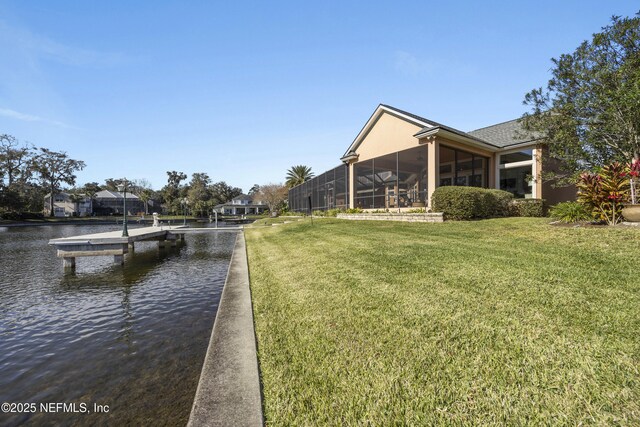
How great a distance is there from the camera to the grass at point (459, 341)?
7.41 ft

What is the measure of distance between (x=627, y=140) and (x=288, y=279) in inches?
535

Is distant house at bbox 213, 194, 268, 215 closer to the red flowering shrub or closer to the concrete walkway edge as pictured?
the red flowering shrub

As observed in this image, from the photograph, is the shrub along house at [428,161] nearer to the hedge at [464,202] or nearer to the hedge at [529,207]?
the hedge at [529,207]

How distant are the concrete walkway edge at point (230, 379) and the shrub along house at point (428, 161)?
1324 cm

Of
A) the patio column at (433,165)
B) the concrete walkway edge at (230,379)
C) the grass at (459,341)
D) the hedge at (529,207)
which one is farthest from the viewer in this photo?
the patio column at (433,165)

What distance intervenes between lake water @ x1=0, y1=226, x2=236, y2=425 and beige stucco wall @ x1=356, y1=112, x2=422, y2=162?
13055 millimetres

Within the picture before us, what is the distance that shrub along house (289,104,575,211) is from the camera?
615 inches

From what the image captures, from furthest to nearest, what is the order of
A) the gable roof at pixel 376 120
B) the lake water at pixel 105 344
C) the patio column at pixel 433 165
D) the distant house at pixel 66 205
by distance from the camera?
the distant house at pixel 66 205
the gable roof at pixel 376 120
the patio column at pixel 433 165
the lake water at pixel 105 344

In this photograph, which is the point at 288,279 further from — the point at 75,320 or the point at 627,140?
the point at 627,140

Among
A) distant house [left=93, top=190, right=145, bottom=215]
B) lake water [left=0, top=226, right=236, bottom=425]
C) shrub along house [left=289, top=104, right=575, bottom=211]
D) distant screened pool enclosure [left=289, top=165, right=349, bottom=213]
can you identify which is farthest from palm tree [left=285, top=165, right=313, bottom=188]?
distant house [left=93, top=190, right=145, bottom=215]

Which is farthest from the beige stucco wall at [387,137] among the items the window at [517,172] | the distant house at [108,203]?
the distant house at [108,203]

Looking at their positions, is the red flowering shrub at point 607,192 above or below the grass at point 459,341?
above

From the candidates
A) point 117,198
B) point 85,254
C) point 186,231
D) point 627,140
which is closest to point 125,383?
point 85,254

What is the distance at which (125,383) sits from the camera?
12.1 ft
